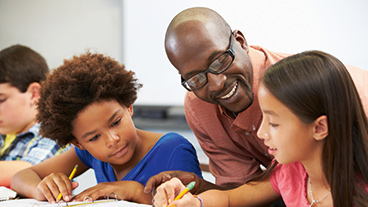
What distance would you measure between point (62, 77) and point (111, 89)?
0.53 feet

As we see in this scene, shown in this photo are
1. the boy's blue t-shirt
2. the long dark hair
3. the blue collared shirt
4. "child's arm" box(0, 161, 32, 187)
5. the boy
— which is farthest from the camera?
the boy

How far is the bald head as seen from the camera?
3.90 feet

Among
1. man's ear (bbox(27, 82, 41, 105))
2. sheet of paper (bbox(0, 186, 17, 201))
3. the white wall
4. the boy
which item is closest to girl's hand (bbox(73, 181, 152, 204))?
sheet of paper (bbox(0, 186, 17, 201))

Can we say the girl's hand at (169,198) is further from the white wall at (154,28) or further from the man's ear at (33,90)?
the white wall at (154,28)

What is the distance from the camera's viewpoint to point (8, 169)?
1.57 metres

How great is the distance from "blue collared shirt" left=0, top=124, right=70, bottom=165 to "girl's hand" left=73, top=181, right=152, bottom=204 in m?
0.59

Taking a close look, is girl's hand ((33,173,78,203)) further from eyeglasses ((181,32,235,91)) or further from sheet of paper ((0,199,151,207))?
eyeglasses ((181,32,235,91))

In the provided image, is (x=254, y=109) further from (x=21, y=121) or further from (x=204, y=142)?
(x=21, y=121)

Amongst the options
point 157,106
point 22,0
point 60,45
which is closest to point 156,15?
point 157,106

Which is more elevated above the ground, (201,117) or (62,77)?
(62,77)

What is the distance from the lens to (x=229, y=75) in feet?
4.02

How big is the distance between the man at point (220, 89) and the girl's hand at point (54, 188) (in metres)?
0.27

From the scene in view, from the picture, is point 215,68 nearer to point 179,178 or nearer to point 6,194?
point 179,178

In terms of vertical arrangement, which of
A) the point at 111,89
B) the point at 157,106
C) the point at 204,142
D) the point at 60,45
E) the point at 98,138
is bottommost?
the point at 157,106
